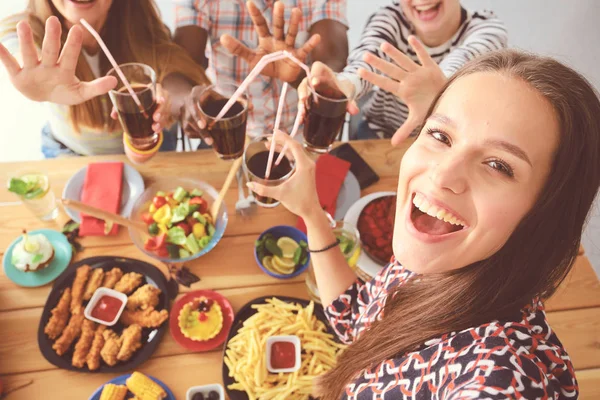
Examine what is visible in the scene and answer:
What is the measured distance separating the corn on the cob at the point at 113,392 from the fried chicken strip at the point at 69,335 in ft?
0.65

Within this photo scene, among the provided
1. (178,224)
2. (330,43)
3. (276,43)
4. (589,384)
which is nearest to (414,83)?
(276,43)

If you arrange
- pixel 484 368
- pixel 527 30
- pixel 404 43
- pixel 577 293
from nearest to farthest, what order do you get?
pixel 484 368, pixel 577 293, pixel 404 43, pixel 527 30

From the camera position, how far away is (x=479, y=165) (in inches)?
36.9

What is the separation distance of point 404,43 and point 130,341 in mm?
1719

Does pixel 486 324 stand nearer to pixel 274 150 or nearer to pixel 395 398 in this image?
pixel 395 398

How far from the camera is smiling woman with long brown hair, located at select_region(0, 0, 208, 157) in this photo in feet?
4.76

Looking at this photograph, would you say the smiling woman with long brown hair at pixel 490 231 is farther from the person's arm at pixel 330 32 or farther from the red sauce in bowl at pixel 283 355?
the person's arm at pixel 330 32

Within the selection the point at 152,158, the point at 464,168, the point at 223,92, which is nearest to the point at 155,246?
the point at 152,158

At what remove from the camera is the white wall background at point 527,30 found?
3355 millimetres

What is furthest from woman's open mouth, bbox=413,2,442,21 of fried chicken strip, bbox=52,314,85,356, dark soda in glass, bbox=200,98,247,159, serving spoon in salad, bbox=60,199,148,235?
fried chicken strip, bbox=52,314,85,356

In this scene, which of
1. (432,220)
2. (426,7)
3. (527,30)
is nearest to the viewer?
(432,220)

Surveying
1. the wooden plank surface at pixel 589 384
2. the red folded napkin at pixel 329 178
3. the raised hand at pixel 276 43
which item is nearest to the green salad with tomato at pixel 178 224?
the red folded napkin at pixel 329 178

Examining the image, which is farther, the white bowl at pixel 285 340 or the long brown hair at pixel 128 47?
the long brown hair at pixel 128 47

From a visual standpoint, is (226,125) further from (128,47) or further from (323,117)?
(128,47)
